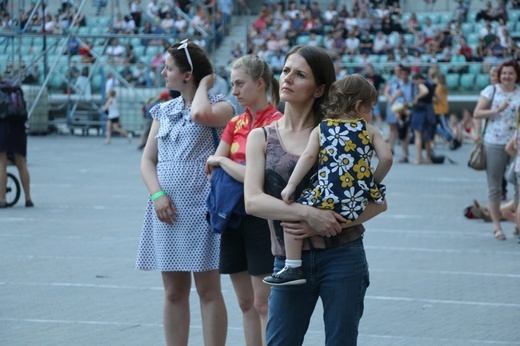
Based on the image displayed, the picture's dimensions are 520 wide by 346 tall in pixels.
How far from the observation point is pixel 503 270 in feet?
33.4

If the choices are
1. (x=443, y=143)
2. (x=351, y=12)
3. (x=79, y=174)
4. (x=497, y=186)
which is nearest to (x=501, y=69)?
(x=497, y=186)

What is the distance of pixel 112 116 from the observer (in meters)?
30.4

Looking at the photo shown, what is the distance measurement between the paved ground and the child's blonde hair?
9.98 feet

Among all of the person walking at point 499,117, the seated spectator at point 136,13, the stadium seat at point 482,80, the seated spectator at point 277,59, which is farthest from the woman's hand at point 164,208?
the seated spectator at point 136,13

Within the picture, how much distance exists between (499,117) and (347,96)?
7.64m

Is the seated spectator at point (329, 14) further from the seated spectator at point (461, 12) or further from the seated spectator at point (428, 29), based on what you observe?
the seated spectator at point (461, 12)

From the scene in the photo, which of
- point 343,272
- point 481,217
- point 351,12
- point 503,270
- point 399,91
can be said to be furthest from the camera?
point 351,12

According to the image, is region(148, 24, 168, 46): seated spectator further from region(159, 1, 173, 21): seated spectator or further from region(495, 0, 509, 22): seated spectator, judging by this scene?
region(495, 0, 509, 22): seated spectator

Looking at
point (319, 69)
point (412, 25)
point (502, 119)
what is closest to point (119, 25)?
point (412, 25)

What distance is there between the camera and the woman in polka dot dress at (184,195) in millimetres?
5770

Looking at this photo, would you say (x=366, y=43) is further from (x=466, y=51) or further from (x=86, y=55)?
(x=86, y=55)

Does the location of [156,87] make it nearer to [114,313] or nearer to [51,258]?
[51,258]

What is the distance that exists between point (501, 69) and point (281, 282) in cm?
791

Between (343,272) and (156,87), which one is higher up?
(343,272)
